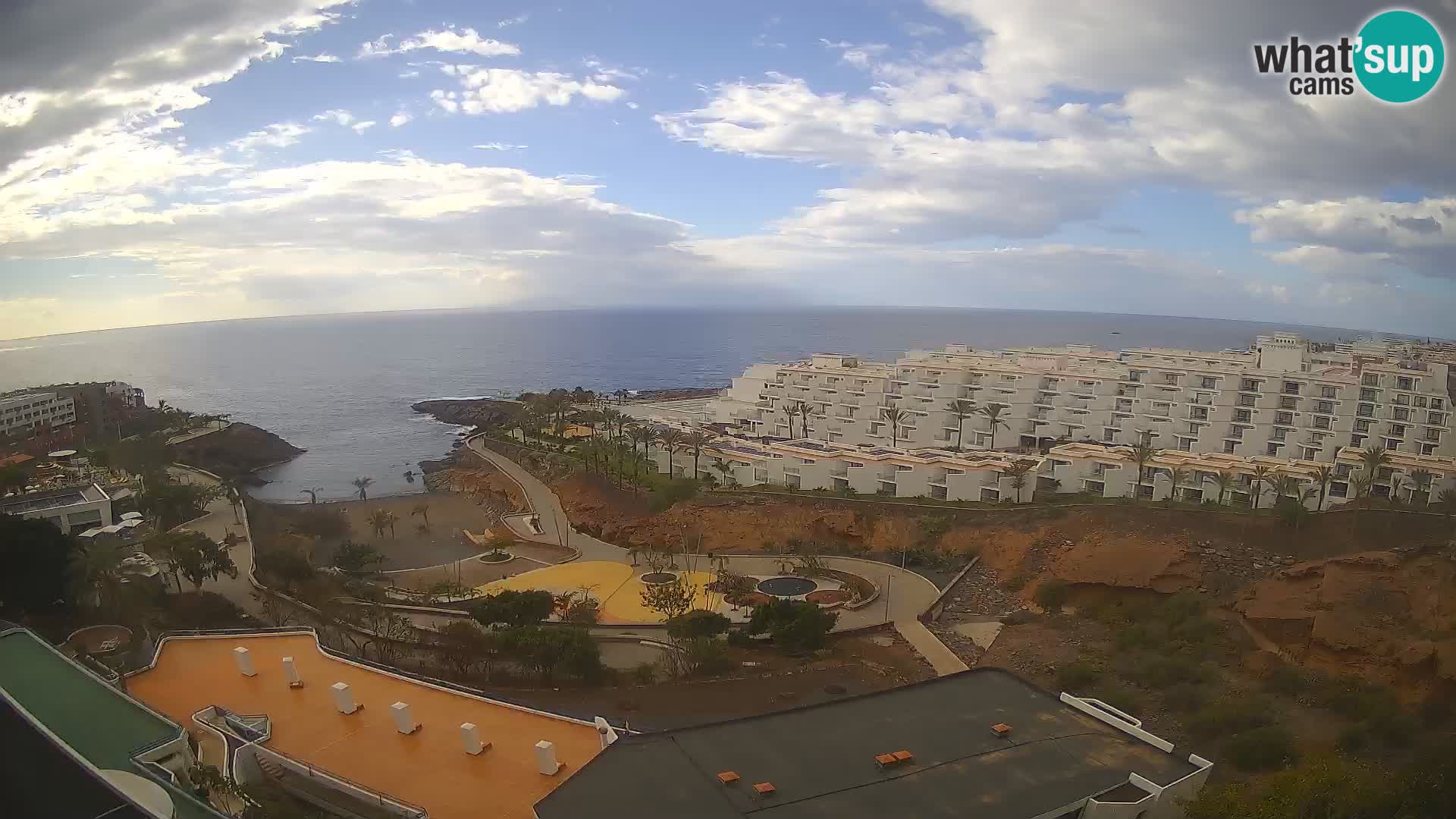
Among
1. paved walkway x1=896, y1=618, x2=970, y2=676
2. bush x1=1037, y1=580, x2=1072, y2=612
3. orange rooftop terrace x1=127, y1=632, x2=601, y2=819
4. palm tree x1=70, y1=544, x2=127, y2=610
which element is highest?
palm tree x1=70, y1=544, x2=127, y2=610

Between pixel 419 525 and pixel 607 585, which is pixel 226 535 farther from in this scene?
pixel 607 585

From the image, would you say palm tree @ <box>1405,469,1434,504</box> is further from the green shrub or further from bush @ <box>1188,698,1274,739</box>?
bush @ <box>1188,698,1274,739</box>

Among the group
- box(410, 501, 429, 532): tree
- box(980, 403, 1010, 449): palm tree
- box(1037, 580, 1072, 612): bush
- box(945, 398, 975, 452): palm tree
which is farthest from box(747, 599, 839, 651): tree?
box(980, 403, 1010, 449): palm tree

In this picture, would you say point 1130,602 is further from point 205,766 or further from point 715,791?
point 205,766

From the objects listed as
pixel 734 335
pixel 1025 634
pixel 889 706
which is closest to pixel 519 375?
pixel 734 335

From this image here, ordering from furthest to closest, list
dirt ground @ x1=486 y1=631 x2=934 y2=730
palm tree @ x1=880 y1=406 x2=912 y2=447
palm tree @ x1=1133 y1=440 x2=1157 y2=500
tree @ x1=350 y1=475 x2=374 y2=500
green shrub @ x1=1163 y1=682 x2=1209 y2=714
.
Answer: tree @ x1=350 y1=475 x2=374 y2=500
palm tree @ x1=880 y1=406 x2=912 y2=447
palm tree @ x1=1133 y1=440 x2=1157 y2=500
dirt ground @ x1=486 y1=631 x2=934 y2=730
green shrub @ x1=1163 y1=682 x2=1209 y2=714

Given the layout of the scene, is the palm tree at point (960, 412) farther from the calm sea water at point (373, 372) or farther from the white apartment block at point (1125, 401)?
the calm sea water at point (373, 372)
